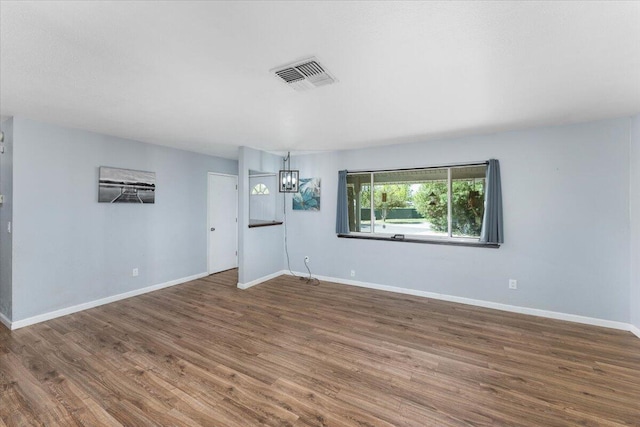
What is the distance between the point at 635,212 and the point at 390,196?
2875mm

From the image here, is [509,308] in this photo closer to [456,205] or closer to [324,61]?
[456,205]

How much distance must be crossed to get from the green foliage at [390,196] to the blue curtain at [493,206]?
1.16m

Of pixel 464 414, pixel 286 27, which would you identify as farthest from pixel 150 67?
pixel 464 414

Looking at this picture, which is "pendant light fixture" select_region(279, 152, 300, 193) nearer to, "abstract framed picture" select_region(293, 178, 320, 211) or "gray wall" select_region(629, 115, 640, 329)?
"abstract framed picture" select_region(293, 178, 320, 211)

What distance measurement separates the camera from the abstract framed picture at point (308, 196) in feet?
17.1

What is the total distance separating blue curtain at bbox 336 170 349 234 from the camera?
486 centimetres

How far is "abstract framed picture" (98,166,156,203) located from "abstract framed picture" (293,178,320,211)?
99.9 inches

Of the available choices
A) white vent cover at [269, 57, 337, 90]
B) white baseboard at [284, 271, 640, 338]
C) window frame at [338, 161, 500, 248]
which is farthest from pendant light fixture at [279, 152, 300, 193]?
white vent cover at [269, 57, 337, 90]

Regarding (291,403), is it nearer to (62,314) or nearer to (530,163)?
(62,314)

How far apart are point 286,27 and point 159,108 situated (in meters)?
2.00

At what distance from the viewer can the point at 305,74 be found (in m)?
2.09

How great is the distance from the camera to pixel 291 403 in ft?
6.39

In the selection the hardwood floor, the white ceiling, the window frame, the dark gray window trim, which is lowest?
the hardwood floor

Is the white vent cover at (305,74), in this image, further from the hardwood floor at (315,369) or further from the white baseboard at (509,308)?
the white baseboard at (509,308)
